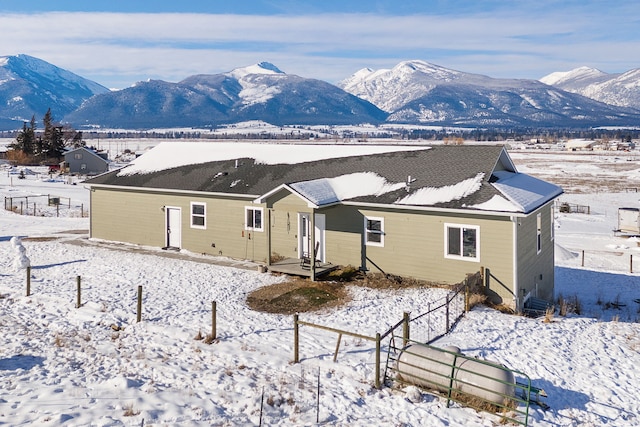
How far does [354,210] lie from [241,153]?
9486mm

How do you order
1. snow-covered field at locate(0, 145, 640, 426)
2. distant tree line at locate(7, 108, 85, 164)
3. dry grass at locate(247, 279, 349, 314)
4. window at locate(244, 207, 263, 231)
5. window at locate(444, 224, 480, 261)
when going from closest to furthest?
snow-covered field at locate(0, 145, 640, 426) < dry grass at locate(247, 279, 349, 314) < window at locate(444, 224, 480, 261) < window at locate(244, 207, 263, 231) < distant tree line at locate(7, 108, 85, 164)

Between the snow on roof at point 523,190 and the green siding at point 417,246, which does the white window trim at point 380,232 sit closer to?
the green siding at point 417,246

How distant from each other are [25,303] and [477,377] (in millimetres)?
14930

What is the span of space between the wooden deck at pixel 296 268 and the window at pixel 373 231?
5.78 feet

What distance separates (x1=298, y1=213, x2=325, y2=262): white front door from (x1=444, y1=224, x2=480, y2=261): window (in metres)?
5.25

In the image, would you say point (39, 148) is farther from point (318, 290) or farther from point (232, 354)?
point (232, 354)

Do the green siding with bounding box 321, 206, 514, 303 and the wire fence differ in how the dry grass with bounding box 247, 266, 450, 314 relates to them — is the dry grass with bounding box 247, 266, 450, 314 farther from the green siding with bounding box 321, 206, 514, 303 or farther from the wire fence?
the wire fence

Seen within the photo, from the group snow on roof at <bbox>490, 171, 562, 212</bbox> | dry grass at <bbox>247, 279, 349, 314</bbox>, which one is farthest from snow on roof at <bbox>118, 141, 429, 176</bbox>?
dry grass at <bbox>247, 279, 349, 314</bbox>

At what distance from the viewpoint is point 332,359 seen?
46.5 feet

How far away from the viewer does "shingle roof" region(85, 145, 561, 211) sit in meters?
22.6

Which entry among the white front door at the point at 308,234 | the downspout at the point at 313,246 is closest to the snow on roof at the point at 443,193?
the downspout at the point at 313,246

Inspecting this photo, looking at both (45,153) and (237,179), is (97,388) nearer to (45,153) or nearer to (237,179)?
(237,179)

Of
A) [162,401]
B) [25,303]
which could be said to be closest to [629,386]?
[162,401]

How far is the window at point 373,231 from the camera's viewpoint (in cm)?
2267
